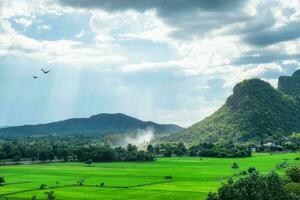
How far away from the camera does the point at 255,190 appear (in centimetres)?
4522

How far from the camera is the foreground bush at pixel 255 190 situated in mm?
45094

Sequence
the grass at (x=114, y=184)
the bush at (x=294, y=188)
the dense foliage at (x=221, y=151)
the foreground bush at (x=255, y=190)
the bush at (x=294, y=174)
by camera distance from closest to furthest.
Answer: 1. the foreground bush at (x=255, y=190)
2. the bush at (x=294, y=188)
3. the bush at (x=294, y=174)
4. the grass at (x=114, y=184)
5. the dense foliage at (x=221, y=151)

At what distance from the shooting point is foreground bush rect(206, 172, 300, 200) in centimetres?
4509

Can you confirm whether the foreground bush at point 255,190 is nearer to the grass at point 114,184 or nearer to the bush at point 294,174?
the bush at point 294,174

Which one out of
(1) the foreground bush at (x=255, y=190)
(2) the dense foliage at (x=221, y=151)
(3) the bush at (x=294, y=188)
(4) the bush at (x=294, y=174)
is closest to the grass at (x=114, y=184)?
(4) the bush at (x=294, y=174)

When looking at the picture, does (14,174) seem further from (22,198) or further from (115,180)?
(22,198)

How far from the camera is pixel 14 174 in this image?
10456 cm

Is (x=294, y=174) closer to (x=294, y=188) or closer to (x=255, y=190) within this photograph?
(x=294, y=188)

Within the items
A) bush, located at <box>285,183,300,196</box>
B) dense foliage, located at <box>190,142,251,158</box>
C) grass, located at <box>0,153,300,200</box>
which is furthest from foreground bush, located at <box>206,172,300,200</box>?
dense foliage, located at <box>190,142,251,158</box>

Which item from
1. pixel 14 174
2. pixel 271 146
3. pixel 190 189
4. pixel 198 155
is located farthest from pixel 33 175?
pixel 271 146

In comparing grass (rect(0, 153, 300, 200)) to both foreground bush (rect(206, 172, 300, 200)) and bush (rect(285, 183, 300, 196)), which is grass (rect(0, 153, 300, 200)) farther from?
foreground bush (rect(206, 172, 300, 200))

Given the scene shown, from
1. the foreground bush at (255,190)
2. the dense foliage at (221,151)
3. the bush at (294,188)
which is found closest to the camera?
the foreground bush at (255,190)

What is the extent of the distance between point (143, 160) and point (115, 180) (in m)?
57.9

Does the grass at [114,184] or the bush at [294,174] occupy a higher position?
the bush at [294,174]
